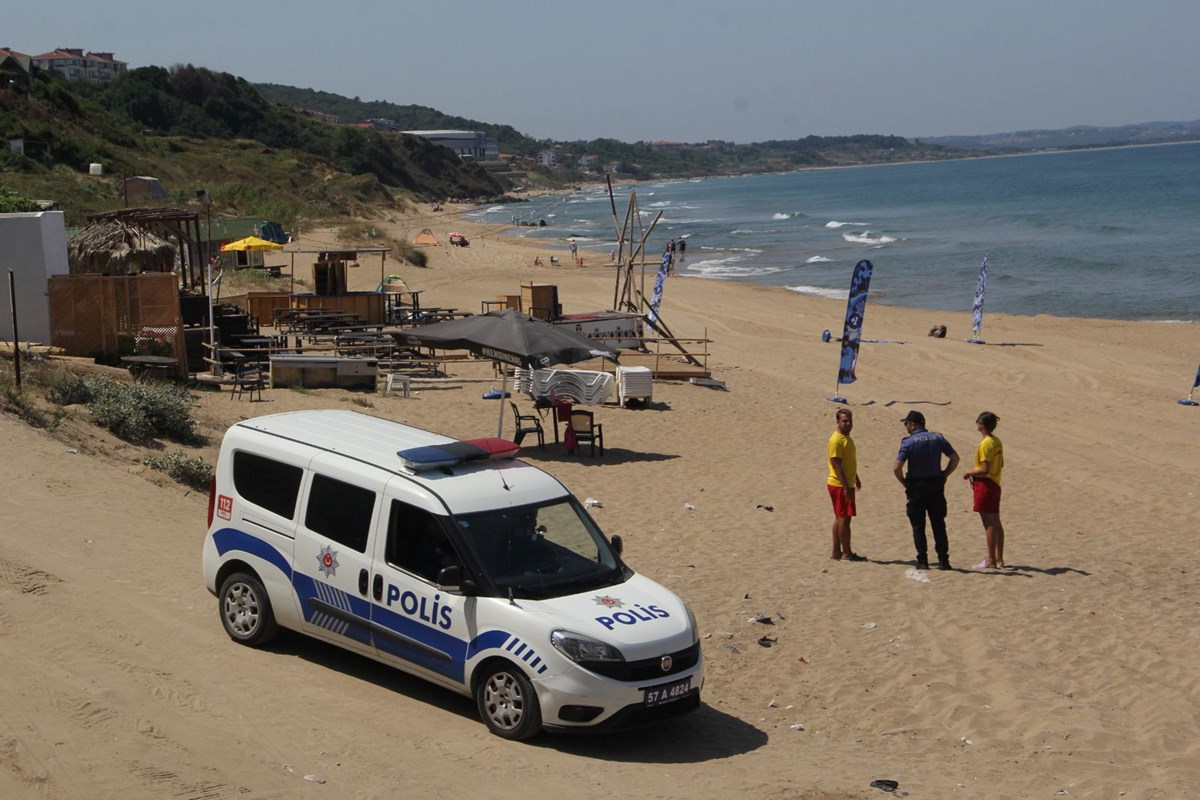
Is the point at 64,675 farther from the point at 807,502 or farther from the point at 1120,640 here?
the point at 807,502

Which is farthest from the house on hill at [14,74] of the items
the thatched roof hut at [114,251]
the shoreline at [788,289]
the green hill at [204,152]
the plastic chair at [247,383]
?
the plastic chair at [247,383]

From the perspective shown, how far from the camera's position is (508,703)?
629 cm

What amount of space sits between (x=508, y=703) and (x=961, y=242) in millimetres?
57499

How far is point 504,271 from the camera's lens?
46156mm

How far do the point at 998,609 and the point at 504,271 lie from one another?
38.1 m

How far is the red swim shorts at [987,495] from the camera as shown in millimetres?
10406

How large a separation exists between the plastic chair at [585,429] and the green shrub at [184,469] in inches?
204

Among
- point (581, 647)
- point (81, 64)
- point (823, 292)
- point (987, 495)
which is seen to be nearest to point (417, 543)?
point (581, 647)

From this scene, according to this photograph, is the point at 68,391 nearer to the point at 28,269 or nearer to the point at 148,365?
the point at 148,365

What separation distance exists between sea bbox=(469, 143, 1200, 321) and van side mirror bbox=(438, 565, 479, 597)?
1849 cm

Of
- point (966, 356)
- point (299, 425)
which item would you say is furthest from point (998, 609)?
point (966, 356)

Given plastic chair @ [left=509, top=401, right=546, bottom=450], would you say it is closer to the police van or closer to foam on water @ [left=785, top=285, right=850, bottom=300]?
the police van

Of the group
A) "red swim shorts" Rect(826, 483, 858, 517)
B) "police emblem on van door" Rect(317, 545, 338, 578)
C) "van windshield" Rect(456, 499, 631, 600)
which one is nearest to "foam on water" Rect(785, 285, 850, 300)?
"red swim shorts" Rect(826, 483, 858, 517)

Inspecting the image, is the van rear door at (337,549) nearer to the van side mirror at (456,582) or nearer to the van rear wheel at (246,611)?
the van rear wheel at (246,611)
